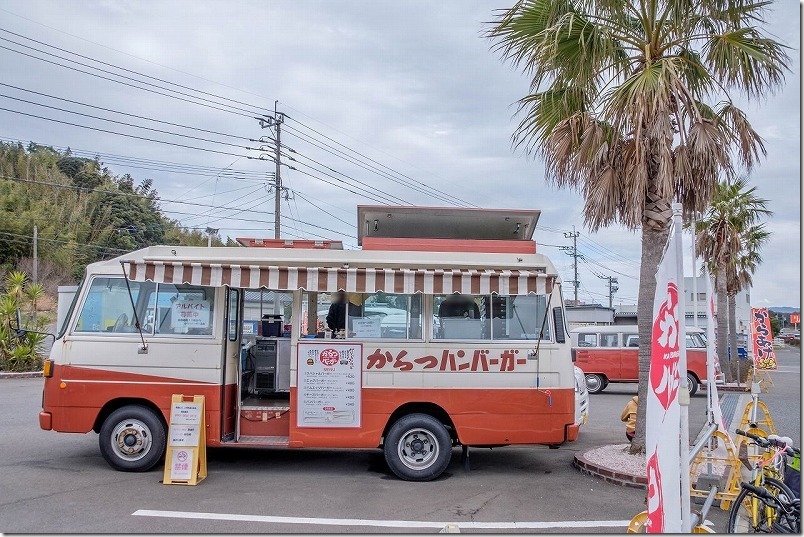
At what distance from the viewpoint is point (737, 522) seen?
532cm

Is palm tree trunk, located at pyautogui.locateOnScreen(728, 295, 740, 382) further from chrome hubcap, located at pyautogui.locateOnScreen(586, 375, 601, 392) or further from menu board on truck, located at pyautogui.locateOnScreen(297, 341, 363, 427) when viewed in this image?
menu board on truck, located at pyautogui.locateOnScreen(297, 341, 363, 427)

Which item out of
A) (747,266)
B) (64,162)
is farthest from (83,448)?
(64,162)

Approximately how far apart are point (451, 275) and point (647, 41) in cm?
411

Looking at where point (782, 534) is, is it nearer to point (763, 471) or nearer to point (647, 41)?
point (763, 471)

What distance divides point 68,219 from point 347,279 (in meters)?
45.9

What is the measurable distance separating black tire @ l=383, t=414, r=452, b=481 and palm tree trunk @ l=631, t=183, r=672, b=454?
8.43ft

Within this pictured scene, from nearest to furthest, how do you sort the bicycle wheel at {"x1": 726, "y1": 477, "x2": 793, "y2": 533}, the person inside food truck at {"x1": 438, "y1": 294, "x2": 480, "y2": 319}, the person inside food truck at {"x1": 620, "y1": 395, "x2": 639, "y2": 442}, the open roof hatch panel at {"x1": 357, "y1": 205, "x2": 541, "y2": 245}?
the bicycle wheel at {"x1": 726, "y1": 477, "x2": 793, "y2": 533}
the person inside food truck at {"x1": 438, "y1": 294, "x2": 480, "y2": 319}
the open roof hatch panel at {"x1": 357, "y1": 205, "x2": 541, "y2": 245}
the person inside food truck at {"x1": 620, "y1": 395, "x2": 639, "y2": 442}

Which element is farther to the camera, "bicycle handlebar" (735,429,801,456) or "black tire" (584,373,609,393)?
"black tire" (584,373,609,393)

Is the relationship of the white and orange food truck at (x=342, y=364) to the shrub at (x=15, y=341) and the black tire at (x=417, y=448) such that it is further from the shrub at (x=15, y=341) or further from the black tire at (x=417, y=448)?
the shrub at (x=15, y=341)

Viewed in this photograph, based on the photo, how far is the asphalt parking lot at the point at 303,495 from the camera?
6.00 metres

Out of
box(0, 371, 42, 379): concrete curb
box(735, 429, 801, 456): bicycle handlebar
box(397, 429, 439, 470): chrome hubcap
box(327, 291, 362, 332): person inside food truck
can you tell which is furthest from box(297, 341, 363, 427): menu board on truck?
box(0, 371, 42, 379): concrete curb

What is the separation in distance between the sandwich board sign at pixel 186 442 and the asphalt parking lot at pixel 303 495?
0.54ft

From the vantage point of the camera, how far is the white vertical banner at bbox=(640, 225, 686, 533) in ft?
12.9

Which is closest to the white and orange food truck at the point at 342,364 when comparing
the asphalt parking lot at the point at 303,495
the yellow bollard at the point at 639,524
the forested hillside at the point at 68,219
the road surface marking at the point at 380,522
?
the asphalt parking lot at the point at 303,495
